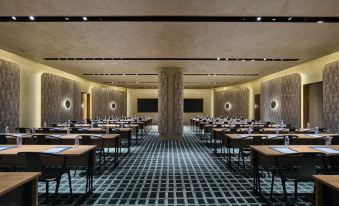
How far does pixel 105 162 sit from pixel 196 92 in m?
19.0

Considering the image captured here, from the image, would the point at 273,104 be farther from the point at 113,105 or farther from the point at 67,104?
the point at 113,105

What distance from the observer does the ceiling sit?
4777 millimetres

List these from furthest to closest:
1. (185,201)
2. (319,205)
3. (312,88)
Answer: (312,88), (185,201), (319,205)

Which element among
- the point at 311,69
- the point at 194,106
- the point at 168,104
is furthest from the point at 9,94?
the point at 194,106

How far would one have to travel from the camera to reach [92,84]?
782 inches

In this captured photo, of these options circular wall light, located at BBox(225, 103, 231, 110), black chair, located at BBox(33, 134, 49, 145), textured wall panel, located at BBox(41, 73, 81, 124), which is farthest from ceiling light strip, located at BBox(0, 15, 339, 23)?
circular wall light, located at BBox(225, 103, 231, 110)

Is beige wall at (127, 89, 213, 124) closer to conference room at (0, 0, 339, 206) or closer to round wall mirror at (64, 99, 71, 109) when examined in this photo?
round wall mirror at (64, 99, 71, 109)

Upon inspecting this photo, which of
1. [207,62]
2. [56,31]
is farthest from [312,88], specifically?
[56,31]

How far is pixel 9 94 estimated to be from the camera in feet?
30.1

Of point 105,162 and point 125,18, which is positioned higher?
point 125,18

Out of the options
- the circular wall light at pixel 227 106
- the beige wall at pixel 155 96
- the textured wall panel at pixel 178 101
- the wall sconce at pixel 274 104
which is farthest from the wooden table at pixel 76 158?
the beige wall at pixel 155 96

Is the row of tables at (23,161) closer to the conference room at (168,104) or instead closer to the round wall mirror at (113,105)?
the conference room at (168,104)

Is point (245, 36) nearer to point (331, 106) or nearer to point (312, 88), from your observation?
point (331, 106)

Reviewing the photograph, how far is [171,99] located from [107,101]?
1039 centimetres
